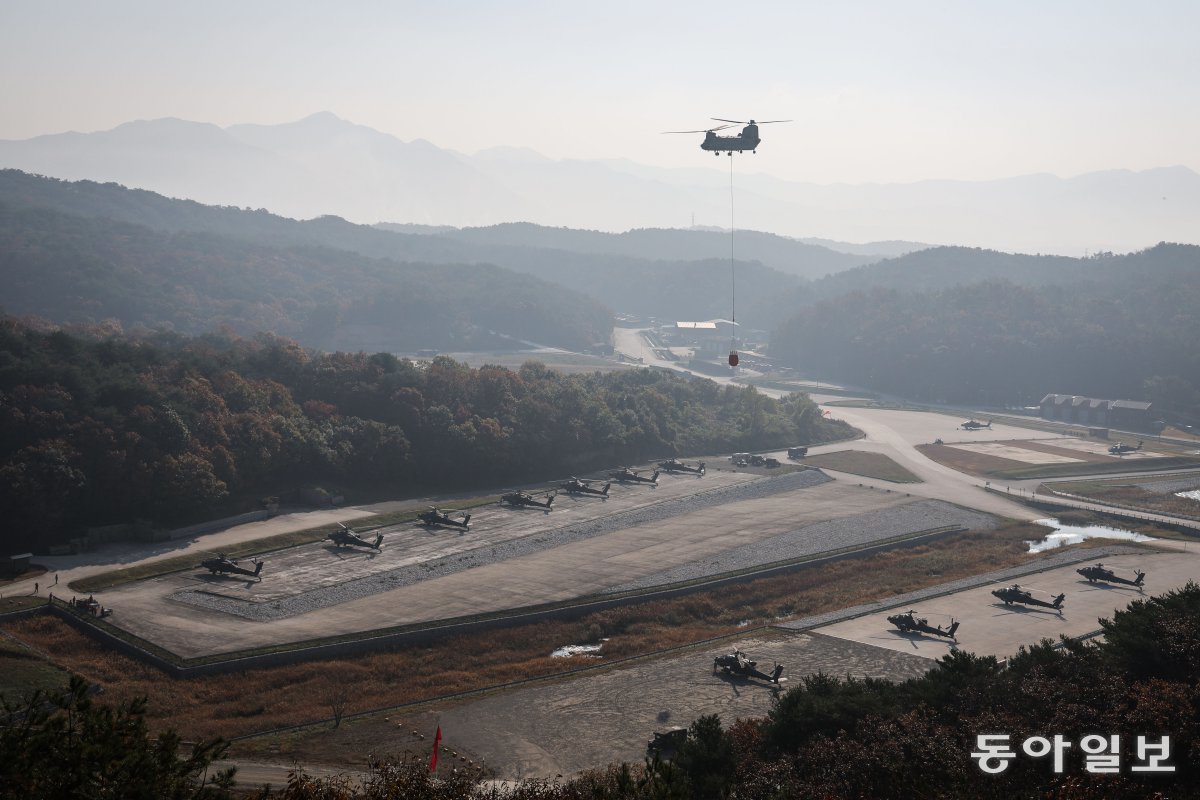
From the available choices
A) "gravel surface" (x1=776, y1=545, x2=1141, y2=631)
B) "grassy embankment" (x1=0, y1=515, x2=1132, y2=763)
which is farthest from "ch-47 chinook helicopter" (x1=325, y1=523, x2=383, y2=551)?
"gravel surface" (x1=776, y1=545, x2=1141, y2=631)

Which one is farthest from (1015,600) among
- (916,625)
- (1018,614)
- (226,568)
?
(226,568)

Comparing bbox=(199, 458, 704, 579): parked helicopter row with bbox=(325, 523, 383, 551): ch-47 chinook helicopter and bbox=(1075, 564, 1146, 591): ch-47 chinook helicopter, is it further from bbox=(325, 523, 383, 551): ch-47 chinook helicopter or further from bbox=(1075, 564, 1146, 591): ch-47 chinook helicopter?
bbox=(1075, 564, 1146, 591): ch-47 chinook helicopter

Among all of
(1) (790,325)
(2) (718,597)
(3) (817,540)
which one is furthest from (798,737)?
(1) (790,325)

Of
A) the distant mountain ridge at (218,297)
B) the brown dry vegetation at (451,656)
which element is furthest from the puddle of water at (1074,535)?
the distant mountain ridge at (218,297)

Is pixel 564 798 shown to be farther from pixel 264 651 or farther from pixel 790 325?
pixel 790 325

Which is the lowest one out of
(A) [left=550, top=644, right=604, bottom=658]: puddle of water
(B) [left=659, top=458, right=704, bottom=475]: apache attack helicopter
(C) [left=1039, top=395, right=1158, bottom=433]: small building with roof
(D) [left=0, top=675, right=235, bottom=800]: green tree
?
(A) [left=550, top=644, right=604, bottom=658]: puddle of water

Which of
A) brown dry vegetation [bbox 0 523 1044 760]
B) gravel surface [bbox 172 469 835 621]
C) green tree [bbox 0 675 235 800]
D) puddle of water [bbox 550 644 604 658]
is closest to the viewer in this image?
green tree [bbox 0 675 235 800]
